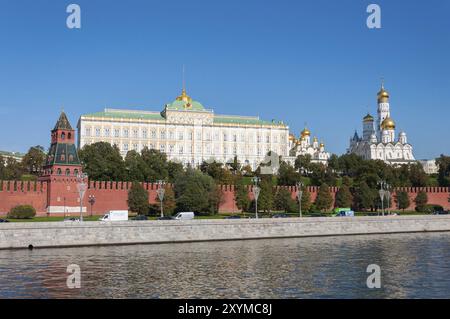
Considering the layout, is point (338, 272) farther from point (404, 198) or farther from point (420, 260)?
point (404, 198)

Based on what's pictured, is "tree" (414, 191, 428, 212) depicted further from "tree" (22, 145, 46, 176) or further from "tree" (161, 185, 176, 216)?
"tree" (22, 145, 46, 176)

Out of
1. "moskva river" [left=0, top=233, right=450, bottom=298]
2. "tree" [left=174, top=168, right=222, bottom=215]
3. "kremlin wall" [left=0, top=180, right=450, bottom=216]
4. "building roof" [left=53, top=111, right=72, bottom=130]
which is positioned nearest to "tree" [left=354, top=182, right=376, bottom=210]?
"tree" [left=174, top=168, right=222, bottom=215]

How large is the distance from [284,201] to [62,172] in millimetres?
25486

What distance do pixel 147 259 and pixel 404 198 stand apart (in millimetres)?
47956

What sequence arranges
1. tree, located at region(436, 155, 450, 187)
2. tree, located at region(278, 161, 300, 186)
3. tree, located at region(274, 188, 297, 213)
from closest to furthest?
tree, located at region(274, 188, 297, 213), tree, located at region(278, 161, 300, 186), tree, located at region(436, 155, 450, 187)

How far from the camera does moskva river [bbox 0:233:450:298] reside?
22.0 m

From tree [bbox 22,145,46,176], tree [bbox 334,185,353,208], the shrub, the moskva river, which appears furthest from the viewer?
tree [bbox 22,145,46,176]

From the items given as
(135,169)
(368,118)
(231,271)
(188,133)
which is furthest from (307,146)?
(231,271)

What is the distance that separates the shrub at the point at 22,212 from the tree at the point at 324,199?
33.6m

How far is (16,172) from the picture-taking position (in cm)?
7900

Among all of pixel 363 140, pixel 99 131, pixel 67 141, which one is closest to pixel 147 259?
pixel 67 141

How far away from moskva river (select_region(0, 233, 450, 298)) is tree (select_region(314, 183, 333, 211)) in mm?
27213

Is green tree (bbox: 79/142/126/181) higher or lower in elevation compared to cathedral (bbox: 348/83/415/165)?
lower

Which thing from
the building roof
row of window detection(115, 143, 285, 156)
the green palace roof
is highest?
the green palace roof
